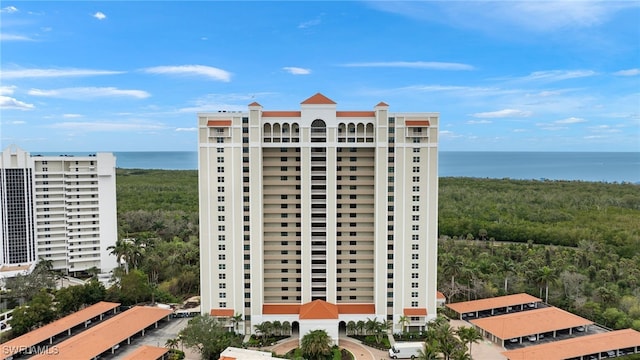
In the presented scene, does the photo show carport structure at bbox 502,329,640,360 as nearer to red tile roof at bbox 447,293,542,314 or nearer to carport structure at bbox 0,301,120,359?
red tile roof at bbox 447,293,542,314

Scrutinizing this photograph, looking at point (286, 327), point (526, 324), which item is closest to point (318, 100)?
point (286, 327)

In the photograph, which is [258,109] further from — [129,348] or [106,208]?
[106,208]

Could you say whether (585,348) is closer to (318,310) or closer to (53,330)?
(318,310)

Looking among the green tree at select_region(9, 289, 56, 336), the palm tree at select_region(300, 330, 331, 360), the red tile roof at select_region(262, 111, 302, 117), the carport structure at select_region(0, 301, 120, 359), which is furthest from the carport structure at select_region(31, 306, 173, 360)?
the red tile roof at select_region(262, 111, 302, 117)

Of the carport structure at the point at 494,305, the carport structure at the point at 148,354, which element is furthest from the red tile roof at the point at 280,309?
the carport structure at the point at 494,305

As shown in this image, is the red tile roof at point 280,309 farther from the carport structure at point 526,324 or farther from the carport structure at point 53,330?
the carport structure at point 526,324

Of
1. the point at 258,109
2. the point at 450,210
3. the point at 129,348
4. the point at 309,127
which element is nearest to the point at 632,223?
the point at 450,210
